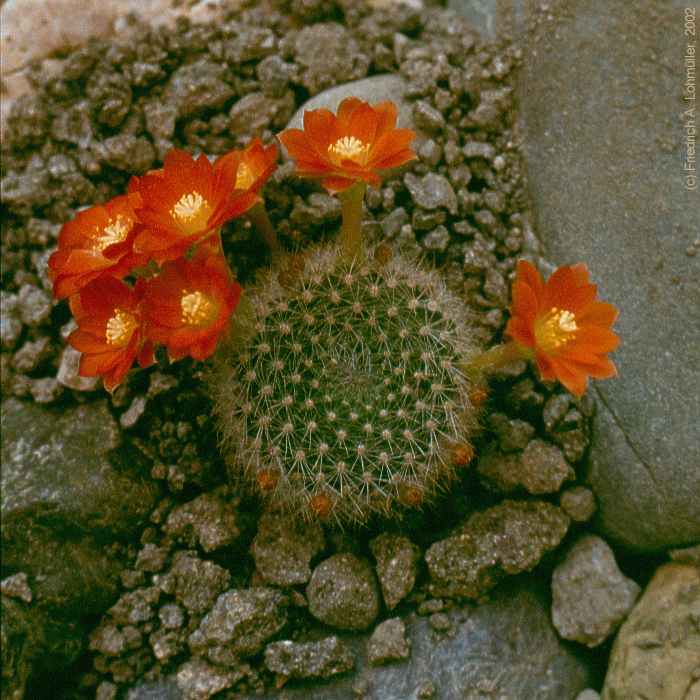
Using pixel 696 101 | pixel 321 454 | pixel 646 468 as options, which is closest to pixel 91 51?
pixel 321 454

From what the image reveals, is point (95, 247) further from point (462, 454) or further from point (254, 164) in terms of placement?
point (462, 454)

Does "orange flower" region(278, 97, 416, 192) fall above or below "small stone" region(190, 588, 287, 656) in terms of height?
above

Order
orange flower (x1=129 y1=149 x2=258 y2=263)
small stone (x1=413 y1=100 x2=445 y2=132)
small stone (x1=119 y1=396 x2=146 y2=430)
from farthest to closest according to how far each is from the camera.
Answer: small stone (x1=413 y1=100 x2=445 y2=132), small stone (x1=119 y1=396 x2=146 y2=430), orange flower (x1=129 y1=149 x2=258 y2=263)

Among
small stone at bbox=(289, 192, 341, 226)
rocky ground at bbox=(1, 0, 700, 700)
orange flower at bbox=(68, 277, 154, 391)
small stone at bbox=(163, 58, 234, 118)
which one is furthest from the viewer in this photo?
small stone at bbox=(163, 58, 234, 118)

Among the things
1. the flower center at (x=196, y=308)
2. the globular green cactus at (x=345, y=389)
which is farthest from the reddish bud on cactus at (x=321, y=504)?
the flower center at (x=196, y=308)

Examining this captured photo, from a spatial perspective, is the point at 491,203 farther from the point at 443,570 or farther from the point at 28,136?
the point at 28,136

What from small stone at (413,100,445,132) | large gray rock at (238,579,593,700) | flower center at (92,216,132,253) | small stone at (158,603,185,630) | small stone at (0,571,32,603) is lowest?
large gray rock at (238,579,593,700)

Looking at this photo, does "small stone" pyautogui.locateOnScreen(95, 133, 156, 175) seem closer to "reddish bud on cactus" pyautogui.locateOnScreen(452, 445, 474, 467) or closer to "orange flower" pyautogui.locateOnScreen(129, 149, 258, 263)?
"orange flower" pyautogui.locateOnScreen(129, 149, 258, 263)

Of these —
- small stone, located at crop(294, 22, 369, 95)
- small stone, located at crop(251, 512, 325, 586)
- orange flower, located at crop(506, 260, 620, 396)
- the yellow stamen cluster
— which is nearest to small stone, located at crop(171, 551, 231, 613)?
small stone, located at crop(251, 512, 325, 586)
